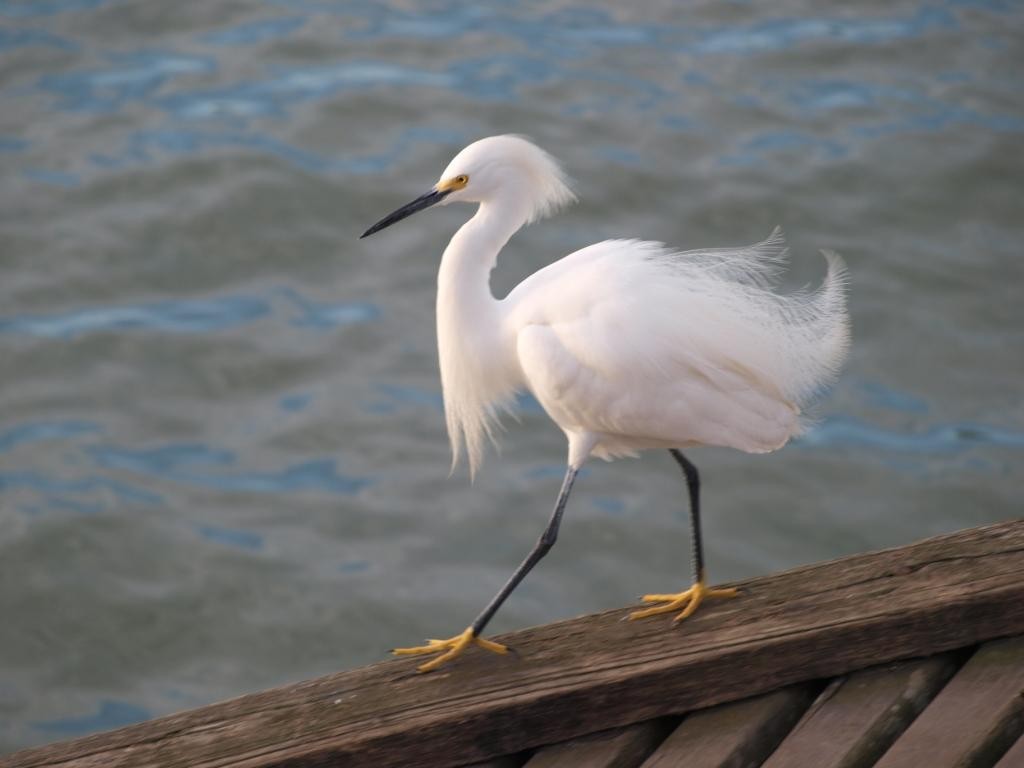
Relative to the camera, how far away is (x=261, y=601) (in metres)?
5.74

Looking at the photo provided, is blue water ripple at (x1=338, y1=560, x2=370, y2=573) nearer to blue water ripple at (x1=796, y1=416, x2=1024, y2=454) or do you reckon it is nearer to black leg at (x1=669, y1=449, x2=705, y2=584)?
blue water ripple at (x1=796, y1=416, x2=1024, y2=454)

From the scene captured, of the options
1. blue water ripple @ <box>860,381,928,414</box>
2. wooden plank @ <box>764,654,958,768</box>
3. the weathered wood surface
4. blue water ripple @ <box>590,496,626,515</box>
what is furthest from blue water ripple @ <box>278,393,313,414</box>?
wooden plank @ <box>764,654,958,768</box>

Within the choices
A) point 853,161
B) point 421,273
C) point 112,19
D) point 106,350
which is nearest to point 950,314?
point 853,161

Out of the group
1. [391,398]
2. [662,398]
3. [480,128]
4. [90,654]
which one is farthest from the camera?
[480,128]

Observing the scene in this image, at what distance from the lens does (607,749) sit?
2.07 metres

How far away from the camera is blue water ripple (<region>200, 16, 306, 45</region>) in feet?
31.3

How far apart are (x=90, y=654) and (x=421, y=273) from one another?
9.54 ft

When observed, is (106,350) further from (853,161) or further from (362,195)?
(853,161)

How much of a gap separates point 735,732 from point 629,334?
102 centimetres

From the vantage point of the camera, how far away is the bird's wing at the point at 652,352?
A: 2850 millimetres

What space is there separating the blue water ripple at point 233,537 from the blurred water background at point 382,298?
0.01 metres

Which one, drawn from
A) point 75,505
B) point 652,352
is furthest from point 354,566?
point 652,352

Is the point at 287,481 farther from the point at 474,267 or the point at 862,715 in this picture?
the point at 862,715

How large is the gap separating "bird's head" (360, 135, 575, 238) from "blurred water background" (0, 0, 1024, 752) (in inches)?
111
